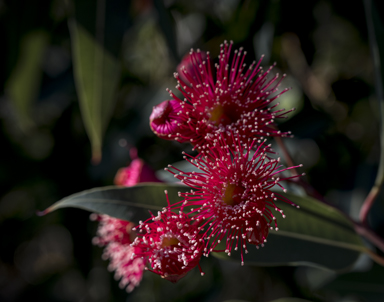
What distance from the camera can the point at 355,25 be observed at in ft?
5.43

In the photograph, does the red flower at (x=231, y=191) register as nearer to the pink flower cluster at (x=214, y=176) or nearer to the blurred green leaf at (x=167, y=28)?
the pink flower cluster at (x=214, y=176)

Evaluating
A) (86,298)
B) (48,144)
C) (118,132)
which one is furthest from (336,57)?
(86,298)

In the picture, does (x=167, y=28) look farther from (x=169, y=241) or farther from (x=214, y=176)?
(x=169, y=241)

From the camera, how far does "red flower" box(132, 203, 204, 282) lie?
858 millimetres

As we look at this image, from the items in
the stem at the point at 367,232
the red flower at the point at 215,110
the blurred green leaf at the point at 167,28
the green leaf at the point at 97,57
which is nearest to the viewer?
the red flower at the point at 215,110

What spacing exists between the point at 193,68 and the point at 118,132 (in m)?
1.04

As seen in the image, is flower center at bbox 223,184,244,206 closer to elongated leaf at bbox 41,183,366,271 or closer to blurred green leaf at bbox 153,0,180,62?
elongated leaf at bbox 41,183,366,271

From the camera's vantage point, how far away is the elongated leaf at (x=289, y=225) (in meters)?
0.94

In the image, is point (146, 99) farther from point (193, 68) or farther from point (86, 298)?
point (86, 298)

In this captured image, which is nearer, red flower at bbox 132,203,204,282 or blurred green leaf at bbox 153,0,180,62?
red flower at bbox 132,203,204,282

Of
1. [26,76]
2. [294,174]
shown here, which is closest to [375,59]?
[294,174]

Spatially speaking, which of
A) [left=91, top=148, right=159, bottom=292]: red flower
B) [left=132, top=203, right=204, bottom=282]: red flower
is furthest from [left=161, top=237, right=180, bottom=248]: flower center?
[left=91, top=148, right=159, bottom=292]: red flower

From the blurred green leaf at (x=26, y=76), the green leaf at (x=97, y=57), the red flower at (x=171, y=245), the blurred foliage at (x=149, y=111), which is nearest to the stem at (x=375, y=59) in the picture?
the blurred foliage at (x=149, y=111)

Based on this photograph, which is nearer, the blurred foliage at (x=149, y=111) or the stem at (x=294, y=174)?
the stem at (x=294, y=174)
